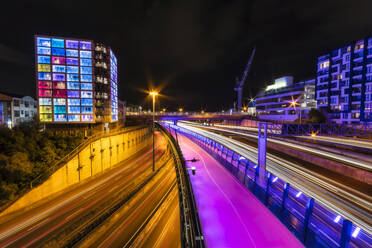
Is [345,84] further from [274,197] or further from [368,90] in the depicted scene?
[274,197]

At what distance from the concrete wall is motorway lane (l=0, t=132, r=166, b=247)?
3.90 ft

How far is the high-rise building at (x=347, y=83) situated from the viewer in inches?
1663

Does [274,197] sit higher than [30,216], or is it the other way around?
[274,197]

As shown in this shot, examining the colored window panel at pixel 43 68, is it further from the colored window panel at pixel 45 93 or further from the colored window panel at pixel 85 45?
the colored window panel at pixel 85 45

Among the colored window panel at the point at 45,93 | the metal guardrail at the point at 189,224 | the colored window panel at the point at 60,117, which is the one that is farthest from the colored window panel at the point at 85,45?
the metal guardrail at the point at 189,224

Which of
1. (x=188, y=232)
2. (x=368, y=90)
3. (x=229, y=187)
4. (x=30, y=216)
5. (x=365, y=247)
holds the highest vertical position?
(x=368, y=90)

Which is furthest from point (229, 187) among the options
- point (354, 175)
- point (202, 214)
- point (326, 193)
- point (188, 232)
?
point (354, 175)

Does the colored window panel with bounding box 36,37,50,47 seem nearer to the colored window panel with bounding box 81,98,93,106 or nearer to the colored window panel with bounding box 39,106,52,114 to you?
the colored window panel with bounding box 39,106,52,114

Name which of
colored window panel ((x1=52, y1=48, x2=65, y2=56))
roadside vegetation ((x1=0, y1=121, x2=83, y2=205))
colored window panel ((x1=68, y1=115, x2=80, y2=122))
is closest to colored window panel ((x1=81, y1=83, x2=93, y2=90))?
colored window panel ((x1=68, y1=115, x2=80, y2=122))

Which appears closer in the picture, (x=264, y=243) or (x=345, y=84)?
(x=264, y=243)

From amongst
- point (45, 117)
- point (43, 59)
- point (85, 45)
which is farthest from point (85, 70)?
point (45, 117)

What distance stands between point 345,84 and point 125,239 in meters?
65.7

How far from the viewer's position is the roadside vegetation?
17141 mm

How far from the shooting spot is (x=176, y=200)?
56.3ft
